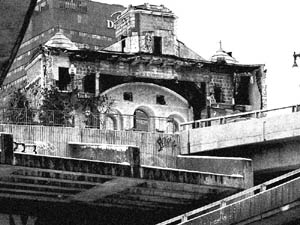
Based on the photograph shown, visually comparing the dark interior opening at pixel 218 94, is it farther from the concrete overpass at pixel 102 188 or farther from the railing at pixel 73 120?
the concrete overpass at pixel 102 188

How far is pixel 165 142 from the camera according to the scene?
45.9 m

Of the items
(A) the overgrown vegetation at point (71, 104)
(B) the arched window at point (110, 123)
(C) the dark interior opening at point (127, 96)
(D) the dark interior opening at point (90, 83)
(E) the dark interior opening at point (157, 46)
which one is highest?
(E) the dark interior opening at point (157, 46)

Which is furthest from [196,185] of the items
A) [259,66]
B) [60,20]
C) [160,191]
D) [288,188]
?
[60,20]

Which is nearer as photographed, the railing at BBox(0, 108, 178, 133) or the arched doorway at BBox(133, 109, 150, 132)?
the railing at BBox(0, 108, 178, 133)

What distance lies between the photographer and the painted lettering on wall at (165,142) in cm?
4547

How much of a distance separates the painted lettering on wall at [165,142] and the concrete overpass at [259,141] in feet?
2.51

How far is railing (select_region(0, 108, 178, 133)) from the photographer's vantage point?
46.6m

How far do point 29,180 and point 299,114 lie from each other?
546 inches

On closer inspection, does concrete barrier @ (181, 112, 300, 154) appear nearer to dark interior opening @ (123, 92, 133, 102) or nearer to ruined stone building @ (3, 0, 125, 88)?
dark interior opening @ (123, 92, 133, 102)

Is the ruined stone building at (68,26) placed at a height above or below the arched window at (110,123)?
above

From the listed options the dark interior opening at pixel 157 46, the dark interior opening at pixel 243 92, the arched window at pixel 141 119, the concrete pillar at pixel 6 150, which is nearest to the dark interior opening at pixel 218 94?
the dark interior opening at pixel 243 92

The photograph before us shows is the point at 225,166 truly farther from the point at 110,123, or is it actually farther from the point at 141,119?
the point at 110,123

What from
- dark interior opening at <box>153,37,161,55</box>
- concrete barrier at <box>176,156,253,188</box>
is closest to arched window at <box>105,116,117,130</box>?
dark interior opening at <box>153,37,161,55</box>

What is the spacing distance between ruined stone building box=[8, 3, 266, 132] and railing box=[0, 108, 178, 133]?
0.54 feet
